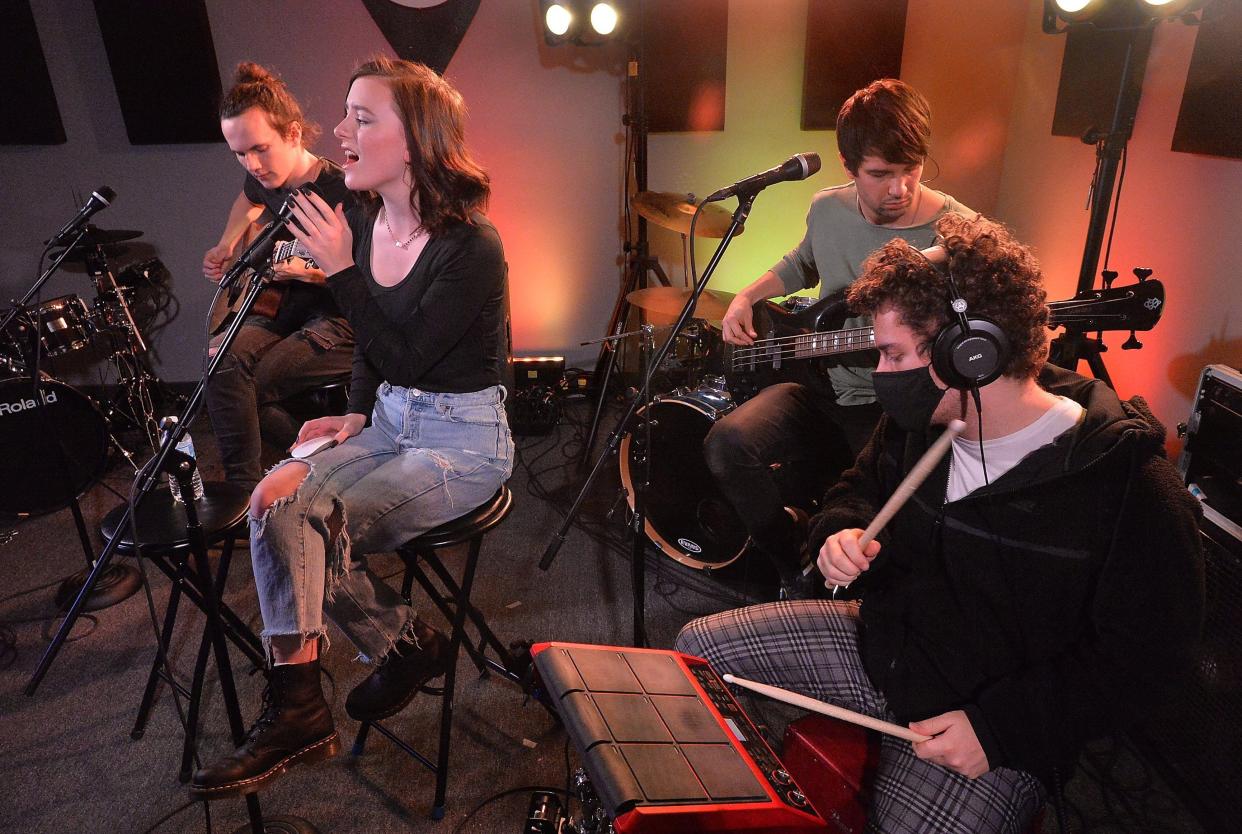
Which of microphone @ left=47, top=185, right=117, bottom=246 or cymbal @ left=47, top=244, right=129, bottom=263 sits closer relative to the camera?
microphone @ left=47, top=185, right=117, bottom=246

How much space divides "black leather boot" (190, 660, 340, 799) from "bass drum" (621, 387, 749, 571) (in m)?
1.33

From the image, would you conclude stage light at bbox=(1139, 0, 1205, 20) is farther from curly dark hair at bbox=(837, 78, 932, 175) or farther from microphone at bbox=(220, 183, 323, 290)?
microphone at bbox=(220, 183, 323, 290)

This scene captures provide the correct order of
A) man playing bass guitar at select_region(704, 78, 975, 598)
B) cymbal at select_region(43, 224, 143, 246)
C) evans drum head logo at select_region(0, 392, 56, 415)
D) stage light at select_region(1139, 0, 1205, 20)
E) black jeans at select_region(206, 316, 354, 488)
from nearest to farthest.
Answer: man playing bass guitar at select_region(704, 78, 975, 598) → stage light at select_region(1139, 0, 1205, 20) → black jeans at select_region(206, 316, 354, 488) → evans drum head logo at select_region(0, 392, 56, 415) → cymbal at select_region(43, 224, 143, 246)

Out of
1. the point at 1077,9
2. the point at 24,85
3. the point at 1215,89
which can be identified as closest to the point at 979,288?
the point at 1215,89

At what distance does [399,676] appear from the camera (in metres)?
1.89

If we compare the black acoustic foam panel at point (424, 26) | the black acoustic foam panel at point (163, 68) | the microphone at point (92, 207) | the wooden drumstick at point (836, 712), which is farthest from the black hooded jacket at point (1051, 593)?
the black acoustic foam panel at point (163, 68)

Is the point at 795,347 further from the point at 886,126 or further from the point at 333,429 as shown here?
the point at 333,429

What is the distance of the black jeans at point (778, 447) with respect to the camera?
2.35 metres

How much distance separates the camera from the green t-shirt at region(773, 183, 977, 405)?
91.4 inches

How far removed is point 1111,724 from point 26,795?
2491 millimetres

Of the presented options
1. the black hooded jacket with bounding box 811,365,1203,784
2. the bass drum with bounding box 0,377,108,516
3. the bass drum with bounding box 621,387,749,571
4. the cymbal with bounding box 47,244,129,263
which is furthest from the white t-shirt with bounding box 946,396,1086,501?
the cymbal with bounding box 47,244,129,263

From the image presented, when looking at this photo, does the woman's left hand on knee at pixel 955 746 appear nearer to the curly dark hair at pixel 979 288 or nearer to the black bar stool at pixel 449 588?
the curly dark hair at pixel 979 288

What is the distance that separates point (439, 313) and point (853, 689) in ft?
4.03

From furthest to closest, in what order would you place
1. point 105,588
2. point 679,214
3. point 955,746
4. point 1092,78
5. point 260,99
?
point 679,214 → point 1092,78 → point 105,588 → point 260,99 → point 955,746
